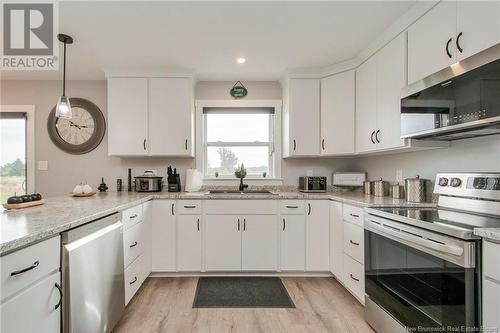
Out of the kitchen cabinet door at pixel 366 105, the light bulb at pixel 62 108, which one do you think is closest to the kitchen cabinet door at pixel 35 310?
the light bulb at pixel 62 108

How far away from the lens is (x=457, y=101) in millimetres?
1486

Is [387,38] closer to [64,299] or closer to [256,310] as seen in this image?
[256,310]

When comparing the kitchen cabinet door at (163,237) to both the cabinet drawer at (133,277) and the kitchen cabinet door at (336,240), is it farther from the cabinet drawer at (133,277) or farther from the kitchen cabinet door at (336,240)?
the kitchen cabinet door at (336,240)

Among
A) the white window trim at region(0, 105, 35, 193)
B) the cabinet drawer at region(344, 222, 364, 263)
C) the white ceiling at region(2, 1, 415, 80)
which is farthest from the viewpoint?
the white window trim at region(0, 105, 35, 193)

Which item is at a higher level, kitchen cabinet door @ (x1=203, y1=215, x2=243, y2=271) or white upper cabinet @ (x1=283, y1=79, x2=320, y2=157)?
white upper cabinet @ (x1=283, y1=79, x2=320, y2=157)

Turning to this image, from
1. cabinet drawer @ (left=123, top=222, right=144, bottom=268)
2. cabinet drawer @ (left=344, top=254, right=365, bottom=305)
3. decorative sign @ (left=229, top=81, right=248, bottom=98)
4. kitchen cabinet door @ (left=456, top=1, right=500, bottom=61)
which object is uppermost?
decorative sign @ (left=229, top=81, right=248, bottom=98)

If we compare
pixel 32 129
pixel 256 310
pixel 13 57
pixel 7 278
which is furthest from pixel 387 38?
pixel 32 129

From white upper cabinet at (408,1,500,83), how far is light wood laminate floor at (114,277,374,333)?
1.90 m

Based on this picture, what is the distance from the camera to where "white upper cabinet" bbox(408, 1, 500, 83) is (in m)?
1.36

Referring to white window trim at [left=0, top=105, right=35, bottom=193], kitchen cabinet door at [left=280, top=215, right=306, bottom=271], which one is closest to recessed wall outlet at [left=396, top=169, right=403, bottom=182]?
kitchen cabinet door at [left=280, top=215, right=306, bottom=271]

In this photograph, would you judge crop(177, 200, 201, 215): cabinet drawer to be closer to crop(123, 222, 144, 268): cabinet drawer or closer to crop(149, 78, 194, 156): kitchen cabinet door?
crop(123, 222, 144, 268): cabinet drawer

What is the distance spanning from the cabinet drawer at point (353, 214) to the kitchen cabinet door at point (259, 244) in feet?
2.44

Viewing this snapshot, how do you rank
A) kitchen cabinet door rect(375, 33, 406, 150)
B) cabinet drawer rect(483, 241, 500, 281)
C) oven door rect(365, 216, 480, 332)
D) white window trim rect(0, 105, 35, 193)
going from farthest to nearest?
white window trim rect(0, 105, 35, 193), kitchen cabinet door rect(375, 33, 406, 150), oven door rect(365, 216, 480, 332), cabinet drawer rect(483, 241, 500, 281)

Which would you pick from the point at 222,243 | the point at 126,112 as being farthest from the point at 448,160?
the point at 126,112
